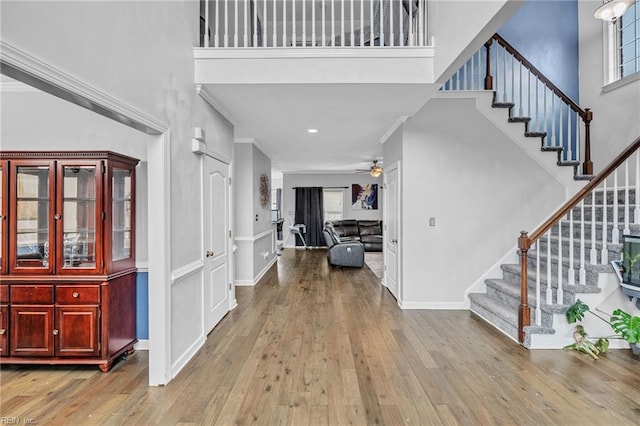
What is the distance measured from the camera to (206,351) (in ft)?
10.3

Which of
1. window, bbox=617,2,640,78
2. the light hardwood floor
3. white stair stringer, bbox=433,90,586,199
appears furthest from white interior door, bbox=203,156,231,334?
window, bbox=617,2,640,78

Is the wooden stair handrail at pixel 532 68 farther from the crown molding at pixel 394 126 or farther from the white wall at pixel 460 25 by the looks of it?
the white wall at pixel 460 25

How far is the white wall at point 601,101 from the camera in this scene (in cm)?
429

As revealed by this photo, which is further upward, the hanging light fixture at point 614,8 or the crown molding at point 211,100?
the hanging light fixture at point 614,8

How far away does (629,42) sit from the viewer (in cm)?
445

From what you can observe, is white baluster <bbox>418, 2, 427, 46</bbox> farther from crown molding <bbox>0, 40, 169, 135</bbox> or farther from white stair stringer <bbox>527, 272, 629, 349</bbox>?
white stair stringer <bbox>527, 272, 629, 349</bbox>

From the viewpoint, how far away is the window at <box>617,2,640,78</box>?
4.34 meters

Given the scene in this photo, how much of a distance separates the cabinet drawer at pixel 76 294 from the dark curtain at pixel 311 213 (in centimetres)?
854

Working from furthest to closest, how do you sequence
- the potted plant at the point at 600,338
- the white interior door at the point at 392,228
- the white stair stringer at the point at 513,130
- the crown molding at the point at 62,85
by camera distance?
the white interior door at the point at 392,228
the white stair stringer at the point at 513,130
the potted plant at the point at 600,338
the crown molding at the point at 62,85

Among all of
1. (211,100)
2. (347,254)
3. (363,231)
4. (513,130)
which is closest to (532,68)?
(513,130)

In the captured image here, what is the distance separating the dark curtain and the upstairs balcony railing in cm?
618

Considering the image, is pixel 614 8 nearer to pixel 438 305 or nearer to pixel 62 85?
pixel 438 305

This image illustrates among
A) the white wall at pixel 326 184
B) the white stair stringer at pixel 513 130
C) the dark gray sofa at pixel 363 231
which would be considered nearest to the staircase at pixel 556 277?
the white stair stringer at pixel 513 130

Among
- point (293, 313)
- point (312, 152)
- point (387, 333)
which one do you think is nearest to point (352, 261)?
point (312, 152)
